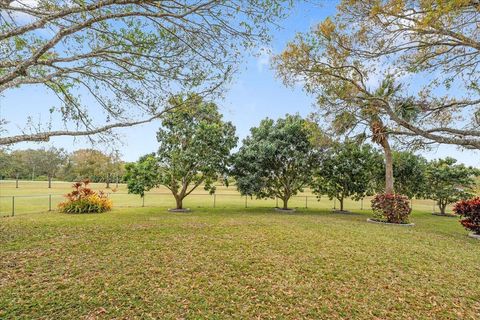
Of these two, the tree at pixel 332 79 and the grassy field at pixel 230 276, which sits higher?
the tree at pixel 332 79

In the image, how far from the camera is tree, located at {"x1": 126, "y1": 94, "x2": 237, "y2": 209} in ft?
43.4

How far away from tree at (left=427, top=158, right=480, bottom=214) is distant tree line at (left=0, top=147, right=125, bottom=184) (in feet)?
127

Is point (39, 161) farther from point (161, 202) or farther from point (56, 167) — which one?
point (161, 202)

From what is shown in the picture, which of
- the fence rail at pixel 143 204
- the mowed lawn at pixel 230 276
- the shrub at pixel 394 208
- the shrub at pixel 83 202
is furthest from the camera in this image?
the fence rail at pixel 143 204

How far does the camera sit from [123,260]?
517 centimetres

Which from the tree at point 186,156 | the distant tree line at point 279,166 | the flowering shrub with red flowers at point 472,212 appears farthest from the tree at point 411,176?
the tree at point 186,156

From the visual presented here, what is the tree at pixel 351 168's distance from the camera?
1513 cm

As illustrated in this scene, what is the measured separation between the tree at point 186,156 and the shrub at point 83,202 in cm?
169

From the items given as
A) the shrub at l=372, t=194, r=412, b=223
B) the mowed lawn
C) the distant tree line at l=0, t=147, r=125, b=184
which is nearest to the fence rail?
the shrub at l=372, t=194, r=412, b=223

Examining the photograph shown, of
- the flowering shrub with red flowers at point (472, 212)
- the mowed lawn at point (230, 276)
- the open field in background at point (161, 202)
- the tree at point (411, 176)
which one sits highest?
the tree at point (411, 176)

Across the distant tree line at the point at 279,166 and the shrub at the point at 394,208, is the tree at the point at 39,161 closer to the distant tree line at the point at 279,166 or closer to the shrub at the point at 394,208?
the distant tree line at the point at 279,166

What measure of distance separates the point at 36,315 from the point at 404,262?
636 centimetres

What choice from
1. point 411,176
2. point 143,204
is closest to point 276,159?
point 143,204

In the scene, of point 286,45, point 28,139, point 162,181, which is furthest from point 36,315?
point 162,181
